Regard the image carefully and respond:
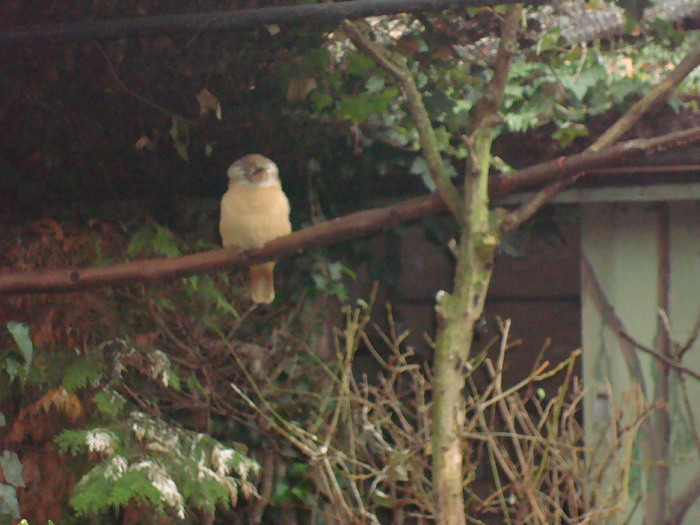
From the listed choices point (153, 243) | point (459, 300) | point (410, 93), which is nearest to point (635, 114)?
point (410, 93)

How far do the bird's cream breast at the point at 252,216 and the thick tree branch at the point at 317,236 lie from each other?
1.71ft

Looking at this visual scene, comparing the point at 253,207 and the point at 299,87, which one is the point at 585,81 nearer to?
the point at 299,87

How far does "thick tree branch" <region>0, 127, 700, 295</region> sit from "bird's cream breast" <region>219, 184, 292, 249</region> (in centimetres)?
52

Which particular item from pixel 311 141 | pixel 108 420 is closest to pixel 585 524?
pixel 108 420

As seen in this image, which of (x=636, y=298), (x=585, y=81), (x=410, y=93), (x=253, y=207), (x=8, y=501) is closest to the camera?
(x=8, y=501)

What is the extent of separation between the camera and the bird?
270cm

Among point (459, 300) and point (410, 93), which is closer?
point (459, 300)

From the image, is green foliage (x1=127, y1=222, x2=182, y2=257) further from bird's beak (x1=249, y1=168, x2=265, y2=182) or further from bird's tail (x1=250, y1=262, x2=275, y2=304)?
bird's beak (x1=249, y1=168, x2=265, y2=182)

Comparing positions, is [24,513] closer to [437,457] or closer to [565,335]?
[437,457]

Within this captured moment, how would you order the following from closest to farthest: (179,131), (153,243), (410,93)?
(410,93) < (179,131) < (153,243)

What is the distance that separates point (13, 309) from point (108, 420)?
0.56 m

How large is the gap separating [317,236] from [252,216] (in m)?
0.68

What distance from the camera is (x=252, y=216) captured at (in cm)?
271

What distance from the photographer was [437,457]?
186 cm
